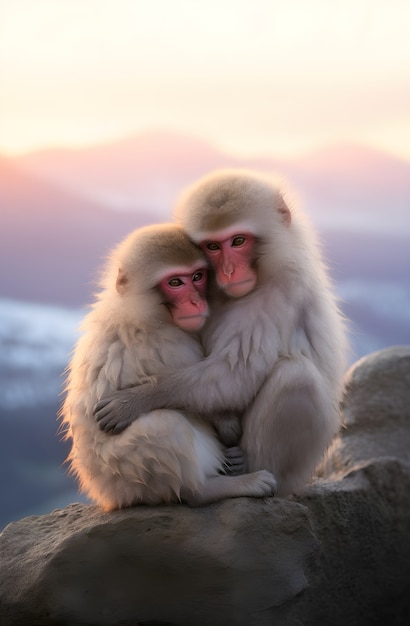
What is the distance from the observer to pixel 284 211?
3941mm

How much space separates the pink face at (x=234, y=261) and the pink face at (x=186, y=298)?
0.31 ft

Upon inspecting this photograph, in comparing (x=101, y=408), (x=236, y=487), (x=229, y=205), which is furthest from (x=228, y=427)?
(x=229, y=205)

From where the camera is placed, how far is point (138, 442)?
143 inches

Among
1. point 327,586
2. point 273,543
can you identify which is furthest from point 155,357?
point 327,586

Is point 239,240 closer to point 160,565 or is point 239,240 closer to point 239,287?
point 239,287

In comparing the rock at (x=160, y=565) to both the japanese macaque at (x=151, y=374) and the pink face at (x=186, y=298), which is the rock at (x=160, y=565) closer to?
the japanese macaque at (x=151, y=374)

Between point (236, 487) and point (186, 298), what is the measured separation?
0.75 m

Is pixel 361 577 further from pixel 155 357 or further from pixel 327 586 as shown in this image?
pixel 155 357

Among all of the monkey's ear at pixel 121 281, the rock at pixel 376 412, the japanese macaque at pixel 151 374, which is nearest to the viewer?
the japanese macaque at pixel 151 374

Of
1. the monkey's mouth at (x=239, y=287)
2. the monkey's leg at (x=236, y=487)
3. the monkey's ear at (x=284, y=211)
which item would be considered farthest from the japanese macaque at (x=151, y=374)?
the monkey's ear at (x=284, y=211)

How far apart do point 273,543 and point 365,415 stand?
2505 millimetres

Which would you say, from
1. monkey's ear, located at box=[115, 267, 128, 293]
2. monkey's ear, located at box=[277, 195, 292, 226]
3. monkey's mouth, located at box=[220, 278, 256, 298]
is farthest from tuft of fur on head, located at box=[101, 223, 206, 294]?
monkey's ear, located at box=[277, 195, 292, 226]

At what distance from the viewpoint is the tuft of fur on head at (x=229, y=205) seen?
12.4 feet

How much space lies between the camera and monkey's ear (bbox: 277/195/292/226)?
3.92 meters
